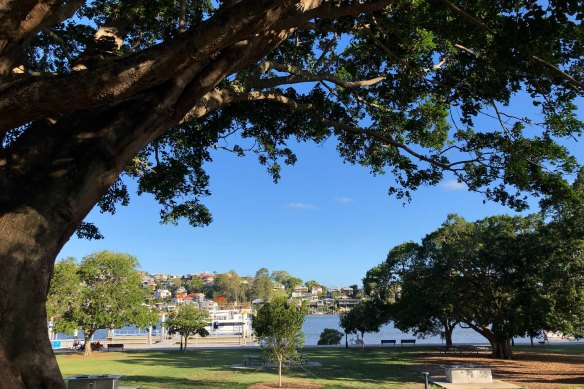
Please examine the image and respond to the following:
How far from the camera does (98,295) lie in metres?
35.0

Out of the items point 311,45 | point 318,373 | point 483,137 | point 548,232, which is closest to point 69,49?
point 311,45

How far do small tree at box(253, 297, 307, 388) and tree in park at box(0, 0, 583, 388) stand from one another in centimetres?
787

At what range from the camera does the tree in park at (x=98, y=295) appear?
33500 millimetres

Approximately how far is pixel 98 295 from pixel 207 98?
32629mm

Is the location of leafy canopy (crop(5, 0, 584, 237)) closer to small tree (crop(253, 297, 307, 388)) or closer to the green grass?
small tree (crop(253, 297, 307, 388))

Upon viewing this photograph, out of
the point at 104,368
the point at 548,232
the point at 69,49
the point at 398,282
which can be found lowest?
the point at 104,368

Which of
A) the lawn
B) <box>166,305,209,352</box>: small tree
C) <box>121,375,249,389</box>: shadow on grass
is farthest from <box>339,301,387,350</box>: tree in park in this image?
<box>121,375,249,389</box>: shadow on grass

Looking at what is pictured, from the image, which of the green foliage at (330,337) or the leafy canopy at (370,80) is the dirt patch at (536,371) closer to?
the leafy canopy at (370,80)

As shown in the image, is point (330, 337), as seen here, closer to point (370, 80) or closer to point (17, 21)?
point (370, 80)

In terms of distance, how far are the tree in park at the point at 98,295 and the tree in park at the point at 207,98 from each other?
2386 cm

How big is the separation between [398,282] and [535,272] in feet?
50.6

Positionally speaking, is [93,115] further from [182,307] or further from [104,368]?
[182,307]

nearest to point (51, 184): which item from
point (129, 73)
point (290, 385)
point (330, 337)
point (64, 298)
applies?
point (129, 73)

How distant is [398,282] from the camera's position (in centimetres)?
4125
